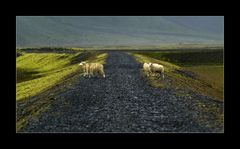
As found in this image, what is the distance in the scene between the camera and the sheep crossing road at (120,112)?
19291 millimetres

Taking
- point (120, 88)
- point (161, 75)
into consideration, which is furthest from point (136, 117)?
point (161, 75)

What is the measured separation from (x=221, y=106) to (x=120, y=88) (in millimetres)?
8838

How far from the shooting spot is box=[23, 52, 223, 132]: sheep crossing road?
19.3 m

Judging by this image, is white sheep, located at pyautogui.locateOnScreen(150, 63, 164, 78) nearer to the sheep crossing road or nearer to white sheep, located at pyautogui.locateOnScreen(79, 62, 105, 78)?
white sheep, located at pyautogui.locateOnScreen(79, 62, 105, 78)

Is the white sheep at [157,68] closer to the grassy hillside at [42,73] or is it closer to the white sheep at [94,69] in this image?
the white sheep at [94,69]

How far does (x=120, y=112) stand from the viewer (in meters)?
22.2

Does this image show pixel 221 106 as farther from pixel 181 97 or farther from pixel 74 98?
pixel 74 98

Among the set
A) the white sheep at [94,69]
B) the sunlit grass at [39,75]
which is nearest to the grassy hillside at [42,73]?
the sunlit grass at [39,75]

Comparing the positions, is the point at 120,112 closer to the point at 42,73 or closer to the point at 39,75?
the point at 39,75

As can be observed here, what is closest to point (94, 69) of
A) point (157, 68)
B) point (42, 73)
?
point (157, 68)

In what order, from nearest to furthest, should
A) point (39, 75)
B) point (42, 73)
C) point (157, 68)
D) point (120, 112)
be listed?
point (120, 112) < point (157, 68) < point (39, 75) < point (42, 73)

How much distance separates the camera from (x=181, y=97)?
1052 inches

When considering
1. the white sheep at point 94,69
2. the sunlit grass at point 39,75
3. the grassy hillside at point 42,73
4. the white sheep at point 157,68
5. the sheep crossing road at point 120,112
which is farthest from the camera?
the grassy hillside at point 42,73
